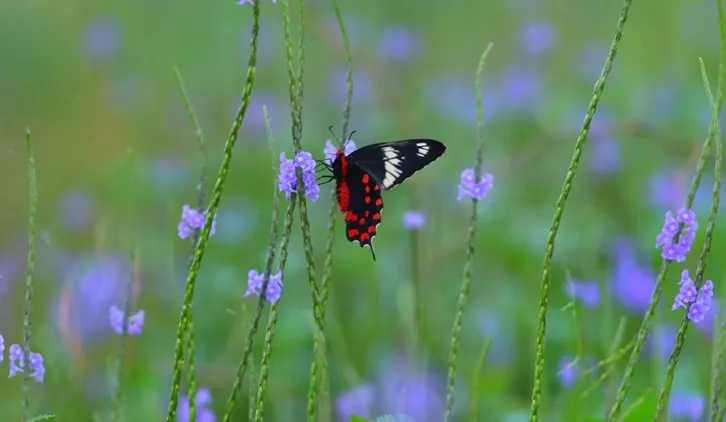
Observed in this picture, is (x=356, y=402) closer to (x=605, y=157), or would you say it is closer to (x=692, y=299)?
(x=692, y=299)

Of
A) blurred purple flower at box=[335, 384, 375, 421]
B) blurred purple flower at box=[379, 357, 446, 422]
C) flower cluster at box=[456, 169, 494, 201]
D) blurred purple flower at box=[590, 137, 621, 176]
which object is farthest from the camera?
blurred purple flower at box=[590, 137, 621, 176]

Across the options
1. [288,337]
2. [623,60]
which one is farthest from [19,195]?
[623,60]

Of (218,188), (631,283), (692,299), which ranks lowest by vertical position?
(692,299)

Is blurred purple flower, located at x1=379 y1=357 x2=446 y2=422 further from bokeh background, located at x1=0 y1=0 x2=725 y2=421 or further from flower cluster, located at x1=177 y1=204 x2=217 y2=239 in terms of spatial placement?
flower cluster, located at x1=177 y1=204 x2=217 y2=239

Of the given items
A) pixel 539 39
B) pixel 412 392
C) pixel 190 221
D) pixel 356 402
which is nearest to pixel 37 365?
pixel 190 221

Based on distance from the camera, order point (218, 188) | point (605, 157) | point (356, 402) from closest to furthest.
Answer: point (218, 188) → point (356, 402) → point (605, 157)

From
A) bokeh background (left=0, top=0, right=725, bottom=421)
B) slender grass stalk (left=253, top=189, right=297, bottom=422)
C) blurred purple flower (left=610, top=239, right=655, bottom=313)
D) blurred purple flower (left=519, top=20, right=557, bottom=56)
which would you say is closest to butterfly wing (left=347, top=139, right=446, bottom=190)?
bokeh background (left=0, top=0, right=725, bottom=421)

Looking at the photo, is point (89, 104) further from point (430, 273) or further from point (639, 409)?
point (639, 409)
